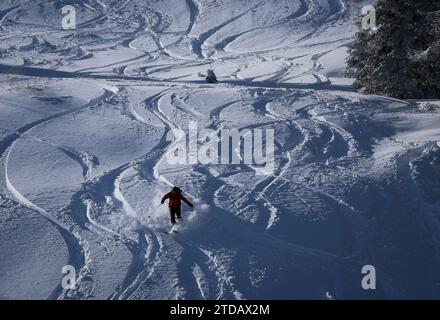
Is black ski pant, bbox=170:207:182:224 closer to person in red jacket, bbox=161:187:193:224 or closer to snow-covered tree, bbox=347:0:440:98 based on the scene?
person in red jacket, bbox=161:187:193:224

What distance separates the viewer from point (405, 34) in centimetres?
2000

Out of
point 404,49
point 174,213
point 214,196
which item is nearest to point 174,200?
point 174,213

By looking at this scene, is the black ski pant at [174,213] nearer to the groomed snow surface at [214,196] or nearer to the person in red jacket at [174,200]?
the person in red jacket at [174,200]

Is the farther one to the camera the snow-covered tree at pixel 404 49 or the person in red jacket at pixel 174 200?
the snow-covered tree at pixel 404 49

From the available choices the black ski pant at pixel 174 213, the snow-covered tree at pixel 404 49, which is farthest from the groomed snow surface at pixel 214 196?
the snow-covered tree at pixel 404 49

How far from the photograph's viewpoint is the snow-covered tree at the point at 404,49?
19625 millimetres

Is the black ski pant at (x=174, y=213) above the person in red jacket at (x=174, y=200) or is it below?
below

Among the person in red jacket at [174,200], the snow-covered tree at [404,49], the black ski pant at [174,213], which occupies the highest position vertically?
the snow-covered tree at [404,49]

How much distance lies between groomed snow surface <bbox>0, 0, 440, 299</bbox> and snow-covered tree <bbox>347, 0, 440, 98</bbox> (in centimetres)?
172

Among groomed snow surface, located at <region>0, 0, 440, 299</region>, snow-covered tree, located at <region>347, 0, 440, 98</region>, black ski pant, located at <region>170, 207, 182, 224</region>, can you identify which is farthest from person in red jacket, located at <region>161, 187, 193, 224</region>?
snow-covered tree, located at <region>347, 0, 440, 98</region>

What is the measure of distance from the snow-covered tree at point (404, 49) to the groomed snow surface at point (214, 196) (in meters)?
1.72

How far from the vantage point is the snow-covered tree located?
Result: 1962 cm
